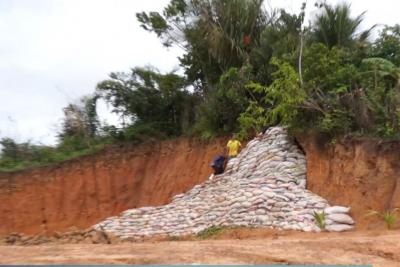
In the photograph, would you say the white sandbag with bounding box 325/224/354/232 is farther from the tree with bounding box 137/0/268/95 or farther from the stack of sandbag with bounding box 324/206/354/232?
the tree with bounding box 137/0/268/95

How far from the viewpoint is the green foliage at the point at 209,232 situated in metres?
13.2

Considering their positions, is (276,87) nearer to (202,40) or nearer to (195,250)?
(202,40)

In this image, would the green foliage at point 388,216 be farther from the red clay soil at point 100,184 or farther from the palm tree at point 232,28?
the palm tree at point 232,28

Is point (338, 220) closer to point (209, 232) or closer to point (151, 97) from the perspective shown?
point (209, 232)

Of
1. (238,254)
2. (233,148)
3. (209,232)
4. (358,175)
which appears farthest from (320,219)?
(233,148)

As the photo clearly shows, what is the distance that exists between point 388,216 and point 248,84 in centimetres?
824

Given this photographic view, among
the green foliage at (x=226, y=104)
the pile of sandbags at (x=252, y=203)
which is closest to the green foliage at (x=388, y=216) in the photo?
the pile of sandbags at (x=252, y=203)

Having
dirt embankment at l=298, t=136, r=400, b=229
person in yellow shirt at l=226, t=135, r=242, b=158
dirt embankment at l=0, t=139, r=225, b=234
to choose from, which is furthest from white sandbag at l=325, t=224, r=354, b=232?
dirt embankment at l=0, t=139, r=225, b=234

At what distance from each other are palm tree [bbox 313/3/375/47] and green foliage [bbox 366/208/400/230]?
25.4 feet

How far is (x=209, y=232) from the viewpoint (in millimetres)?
13492

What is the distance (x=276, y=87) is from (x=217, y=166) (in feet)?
11.2

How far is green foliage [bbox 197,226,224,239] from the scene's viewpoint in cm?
1322

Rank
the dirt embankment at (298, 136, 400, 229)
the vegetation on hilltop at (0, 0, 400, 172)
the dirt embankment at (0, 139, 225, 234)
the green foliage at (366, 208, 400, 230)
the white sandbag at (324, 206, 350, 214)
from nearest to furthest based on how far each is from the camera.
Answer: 1. the green foliage at (366, 208, 400, 230)
2. the dirt embankment at (298, 136, 400, 229)
3. the white sandbag at (324, 206, 350, 214)
4. the vegetation on hilltop at (0, 0, 400, 172)
5. the dirt embankment at (0, 139, 225, 234)

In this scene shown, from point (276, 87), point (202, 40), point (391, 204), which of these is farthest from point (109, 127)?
point (391, 204)
